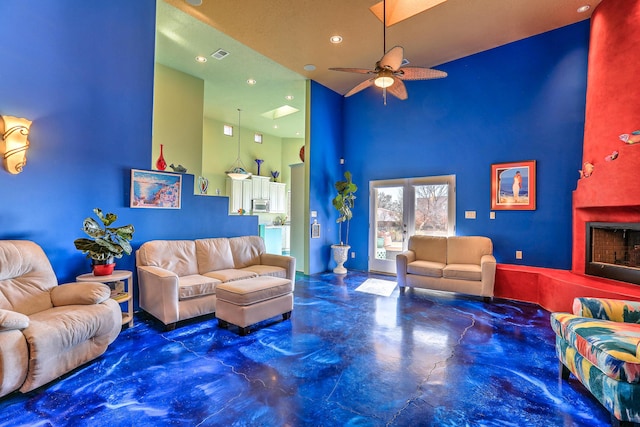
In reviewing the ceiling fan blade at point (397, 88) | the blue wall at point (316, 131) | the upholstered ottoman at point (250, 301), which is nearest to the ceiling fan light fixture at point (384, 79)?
the ceiling fan blade at point (397, 88)

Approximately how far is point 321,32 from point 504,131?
335cm

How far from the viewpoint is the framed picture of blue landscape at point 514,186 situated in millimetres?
4504

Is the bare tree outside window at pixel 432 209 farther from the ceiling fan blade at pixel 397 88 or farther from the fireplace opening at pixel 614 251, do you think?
the ceiling fan blade at pixel 397 88

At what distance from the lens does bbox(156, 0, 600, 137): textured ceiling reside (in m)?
3.81

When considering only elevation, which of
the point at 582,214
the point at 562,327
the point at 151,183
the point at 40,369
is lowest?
the point at 40,369

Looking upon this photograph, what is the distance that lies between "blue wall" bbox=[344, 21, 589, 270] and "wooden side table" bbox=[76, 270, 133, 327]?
4.83 m

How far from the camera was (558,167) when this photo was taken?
4.32 m

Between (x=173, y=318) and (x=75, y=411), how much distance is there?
125 cm

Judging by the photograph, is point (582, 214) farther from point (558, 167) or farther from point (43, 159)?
point (43, 159)

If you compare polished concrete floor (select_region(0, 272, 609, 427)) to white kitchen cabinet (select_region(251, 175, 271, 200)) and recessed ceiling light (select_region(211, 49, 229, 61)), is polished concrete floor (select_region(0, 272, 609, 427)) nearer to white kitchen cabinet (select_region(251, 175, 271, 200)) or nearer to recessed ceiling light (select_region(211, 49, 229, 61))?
recessed ceiling light (select_region(211, 49, 229, 61))

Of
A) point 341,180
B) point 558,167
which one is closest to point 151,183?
point 341,180

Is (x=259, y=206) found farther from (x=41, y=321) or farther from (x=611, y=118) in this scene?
(x=611, y=118)

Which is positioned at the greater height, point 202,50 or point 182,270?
point 202,50

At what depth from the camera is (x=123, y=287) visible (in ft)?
10.8
